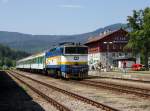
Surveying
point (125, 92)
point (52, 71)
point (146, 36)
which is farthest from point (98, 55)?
point (125, 92)

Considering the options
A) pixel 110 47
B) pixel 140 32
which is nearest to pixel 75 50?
pixel 140 32

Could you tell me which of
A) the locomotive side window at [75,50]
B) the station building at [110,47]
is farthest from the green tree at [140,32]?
the locomotive side window at [75,50]

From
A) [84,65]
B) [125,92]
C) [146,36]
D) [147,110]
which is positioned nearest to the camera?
[147,110]

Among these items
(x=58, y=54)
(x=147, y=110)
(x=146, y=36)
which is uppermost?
(x=146, y=36)

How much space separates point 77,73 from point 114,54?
94.1 m

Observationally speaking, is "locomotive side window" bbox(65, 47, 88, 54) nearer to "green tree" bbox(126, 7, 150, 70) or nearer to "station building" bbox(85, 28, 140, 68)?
"green tree" bbox(126, 7, 150, 70)

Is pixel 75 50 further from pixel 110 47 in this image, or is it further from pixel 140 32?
pixel 110 47

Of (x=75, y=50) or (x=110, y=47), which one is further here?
(x=110, y=47)

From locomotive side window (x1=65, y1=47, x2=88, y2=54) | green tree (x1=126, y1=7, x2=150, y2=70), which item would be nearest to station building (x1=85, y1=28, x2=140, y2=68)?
green tree (x1=126, y1=7, x2=150, y2=70)

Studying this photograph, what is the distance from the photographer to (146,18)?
93.0 meters

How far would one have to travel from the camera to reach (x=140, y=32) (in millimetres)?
93625

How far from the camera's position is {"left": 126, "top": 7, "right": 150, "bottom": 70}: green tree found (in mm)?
92562

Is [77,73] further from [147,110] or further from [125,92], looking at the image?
[147,110]

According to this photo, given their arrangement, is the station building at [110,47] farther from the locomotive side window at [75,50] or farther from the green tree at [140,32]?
the locomotive side window at [75,50]
